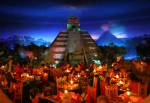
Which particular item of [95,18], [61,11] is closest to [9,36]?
[61,11]

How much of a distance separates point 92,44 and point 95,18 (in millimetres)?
2831

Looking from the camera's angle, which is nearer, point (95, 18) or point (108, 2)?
point (108, 2)

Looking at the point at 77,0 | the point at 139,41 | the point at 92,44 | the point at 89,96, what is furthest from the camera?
the point at 92,44

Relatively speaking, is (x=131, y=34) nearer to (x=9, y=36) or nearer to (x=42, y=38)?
(x=42, y=38)

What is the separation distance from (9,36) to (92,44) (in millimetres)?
7735

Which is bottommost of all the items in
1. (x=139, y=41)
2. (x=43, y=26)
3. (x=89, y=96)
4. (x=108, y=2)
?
(x=89, y=96)

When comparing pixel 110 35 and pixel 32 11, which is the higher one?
pixel 32 11

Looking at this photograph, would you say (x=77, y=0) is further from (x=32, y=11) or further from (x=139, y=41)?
(x=139, y=41)

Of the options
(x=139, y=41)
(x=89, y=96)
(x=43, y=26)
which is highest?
(x=43, y=26)

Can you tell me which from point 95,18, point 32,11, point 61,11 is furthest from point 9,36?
point 95,18

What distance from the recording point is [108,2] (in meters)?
23.8

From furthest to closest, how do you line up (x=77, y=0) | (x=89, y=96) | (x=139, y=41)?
(x=77, y=0)
(x=139, y=41)
(x=89, y=96)

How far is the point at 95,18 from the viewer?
2531 cm

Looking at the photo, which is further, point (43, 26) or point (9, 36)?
point (43, 26)
